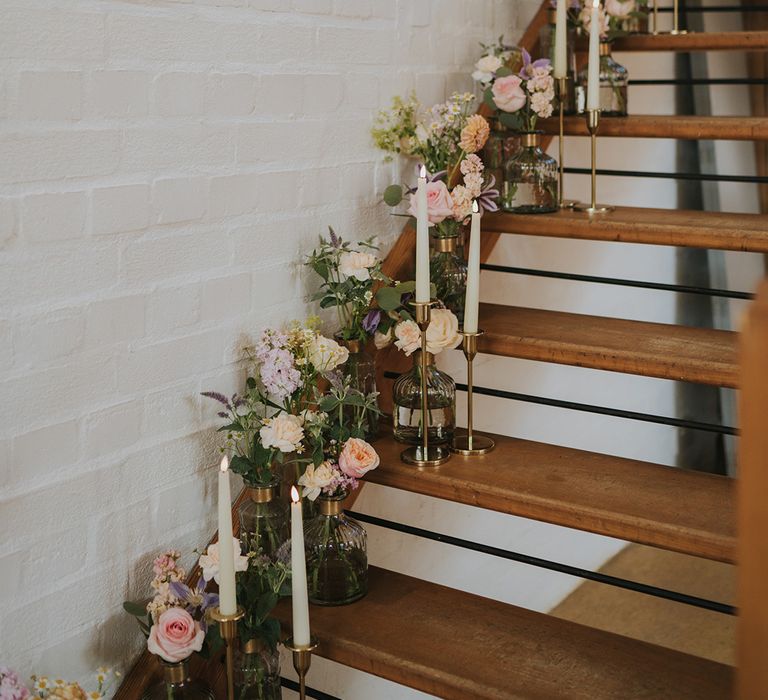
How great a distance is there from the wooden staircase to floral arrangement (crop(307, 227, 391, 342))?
0.14 meters

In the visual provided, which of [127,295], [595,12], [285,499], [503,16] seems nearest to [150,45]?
[127,295]

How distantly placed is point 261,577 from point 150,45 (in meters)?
0.87

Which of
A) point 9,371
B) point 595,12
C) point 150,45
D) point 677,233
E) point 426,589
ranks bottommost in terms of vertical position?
point 426,589

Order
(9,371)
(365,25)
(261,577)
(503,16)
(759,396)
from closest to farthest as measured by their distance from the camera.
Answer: (759,396)
(9,371)
(261,577)
(365,25)
(503,16)

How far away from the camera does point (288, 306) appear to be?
1876 mm

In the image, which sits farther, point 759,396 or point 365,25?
point 365,25

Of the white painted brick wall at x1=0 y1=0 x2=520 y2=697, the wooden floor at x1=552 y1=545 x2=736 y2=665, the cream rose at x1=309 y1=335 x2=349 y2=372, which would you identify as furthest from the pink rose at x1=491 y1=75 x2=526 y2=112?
the wooden floor at x1=552 y1=545 x2=736 y2=665

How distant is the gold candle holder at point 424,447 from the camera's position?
70.3 inches

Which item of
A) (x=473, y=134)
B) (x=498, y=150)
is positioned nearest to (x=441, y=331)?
(x=473, y=134)

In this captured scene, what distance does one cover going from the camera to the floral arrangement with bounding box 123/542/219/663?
151 centimetres

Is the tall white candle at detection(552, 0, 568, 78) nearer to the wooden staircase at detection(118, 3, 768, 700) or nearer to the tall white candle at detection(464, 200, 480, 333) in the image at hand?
the wooden staircase at detection(118, 3, 768, 700)

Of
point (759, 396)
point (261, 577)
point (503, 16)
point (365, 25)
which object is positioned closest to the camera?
point (759, 396)

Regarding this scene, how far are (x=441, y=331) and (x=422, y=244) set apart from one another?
0.24 m

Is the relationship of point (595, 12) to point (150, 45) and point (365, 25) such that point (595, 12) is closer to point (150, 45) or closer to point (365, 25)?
point (365, 25)
